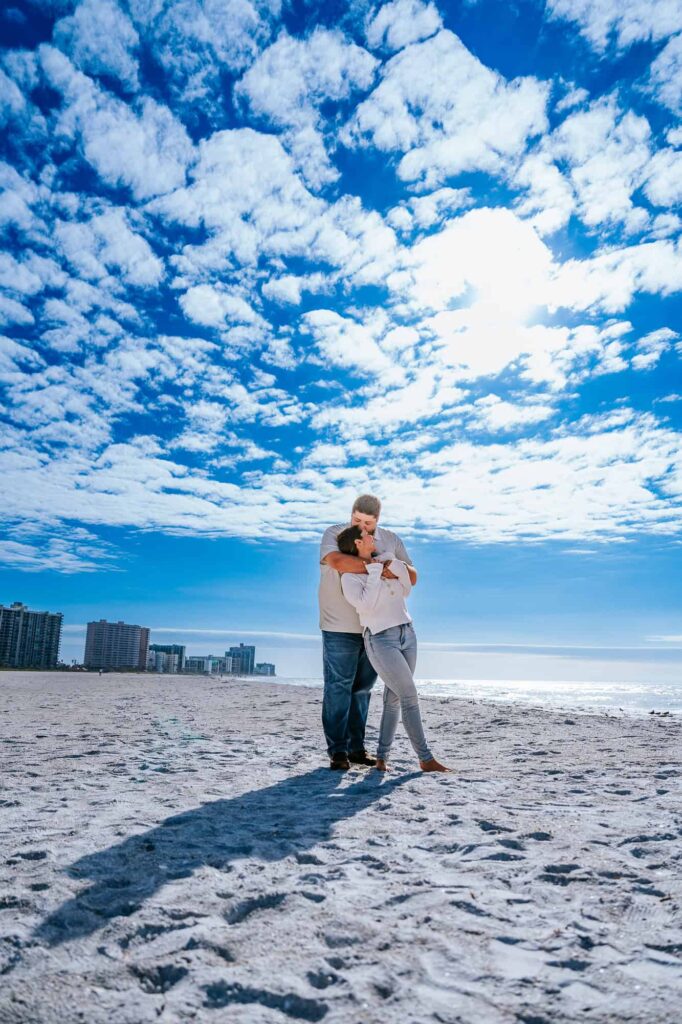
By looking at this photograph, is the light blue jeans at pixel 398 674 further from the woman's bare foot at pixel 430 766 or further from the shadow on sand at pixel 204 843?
the shadow on sand at pixel 204 843

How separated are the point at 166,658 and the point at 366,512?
132 metres

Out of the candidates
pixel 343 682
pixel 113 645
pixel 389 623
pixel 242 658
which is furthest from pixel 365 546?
pixel 242 658

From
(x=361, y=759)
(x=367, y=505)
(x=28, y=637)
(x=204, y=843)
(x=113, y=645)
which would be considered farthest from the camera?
(x=113, y=645)

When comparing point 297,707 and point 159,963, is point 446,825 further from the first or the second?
point 297,707

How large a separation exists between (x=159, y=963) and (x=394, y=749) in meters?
5.43

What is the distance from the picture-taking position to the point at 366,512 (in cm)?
558

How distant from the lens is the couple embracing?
5.38 meters

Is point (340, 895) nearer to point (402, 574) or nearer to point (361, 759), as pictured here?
point (402, 574)

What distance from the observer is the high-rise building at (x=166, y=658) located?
12469 cm

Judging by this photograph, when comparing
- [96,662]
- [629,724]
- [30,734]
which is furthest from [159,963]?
[96,662]

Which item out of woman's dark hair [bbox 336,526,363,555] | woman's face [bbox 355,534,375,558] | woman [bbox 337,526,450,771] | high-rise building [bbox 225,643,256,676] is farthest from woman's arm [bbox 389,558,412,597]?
high-rise building [bbox 225,643,256,676]

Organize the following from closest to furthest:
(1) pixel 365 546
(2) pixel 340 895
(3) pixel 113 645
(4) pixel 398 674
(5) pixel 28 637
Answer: (2) pixel 340 895 < (4) pixel 398 674 < (1) pixel 365 546 < (5) pixel 28 637 < (3) pixel 113 645

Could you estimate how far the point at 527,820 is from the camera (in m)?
3.91

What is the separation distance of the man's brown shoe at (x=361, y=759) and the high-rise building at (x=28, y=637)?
331 feet
